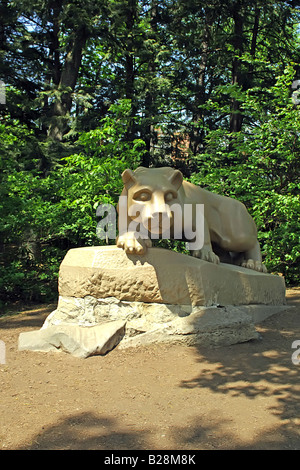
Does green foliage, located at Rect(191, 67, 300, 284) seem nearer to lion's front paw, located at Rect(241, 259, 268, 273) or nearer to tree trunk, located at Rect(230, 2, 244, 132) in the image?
tree trunk, located at Rect(230, 2, 244, 132)

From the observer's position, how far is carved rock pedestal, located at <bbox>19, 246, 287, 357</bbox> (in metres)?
4.73

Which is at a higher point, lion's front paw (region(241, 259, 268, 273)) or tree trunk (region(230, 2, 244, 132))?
tree trunk (region(230, 2, 244, 132))

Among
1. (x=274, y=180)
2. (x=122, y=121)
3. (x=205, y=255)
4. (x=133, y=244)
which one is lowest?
(x=205, y=255)

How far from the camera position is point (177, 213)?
501 cm

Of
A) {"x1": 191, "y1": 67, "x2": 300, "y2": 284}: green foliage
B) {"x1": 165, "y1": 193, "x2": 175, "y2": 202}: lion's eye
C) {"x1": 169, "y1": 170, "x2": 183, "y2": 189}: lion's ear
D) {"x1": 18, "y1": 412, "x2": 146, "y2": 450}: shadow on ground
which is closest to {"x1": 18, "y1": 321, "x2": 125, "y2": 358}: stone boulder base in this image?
{"x1": 18, "y1": 412, "x2": 146, "y2": 450}: shadow on ground

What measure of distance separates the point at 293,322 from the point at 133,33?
10849 millimetres

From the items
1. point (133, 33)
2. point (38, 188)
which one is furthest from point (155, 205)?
point (133, 33)

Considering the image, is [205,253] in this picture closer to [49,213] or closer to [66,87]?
[49,213]

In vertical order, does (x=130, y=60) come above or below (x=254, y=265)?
above

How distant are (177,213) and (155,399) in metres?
2.25

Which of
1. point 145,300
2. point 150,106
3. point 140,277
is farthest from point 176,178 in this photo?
point 150,106

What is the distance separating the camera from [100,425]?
118 inches

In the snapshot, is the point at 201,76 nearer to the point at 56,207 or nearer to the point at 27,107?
the point at 27,107

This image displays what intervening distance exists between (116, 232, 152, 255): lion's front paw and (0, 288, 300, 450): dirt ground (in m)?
1.07
